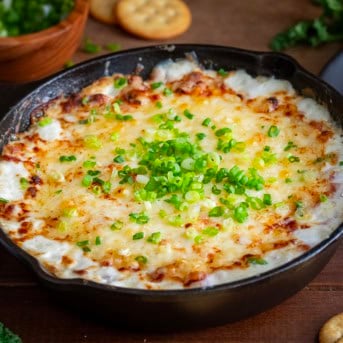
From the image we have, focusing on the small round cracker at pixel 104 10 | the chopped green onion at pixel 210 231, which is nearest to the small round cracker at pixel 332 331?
the chopped green onion at pixel 210 231

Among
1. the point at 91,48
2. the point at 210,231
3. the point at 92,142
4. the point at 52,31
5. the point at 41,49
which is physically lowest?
the point at 91,48

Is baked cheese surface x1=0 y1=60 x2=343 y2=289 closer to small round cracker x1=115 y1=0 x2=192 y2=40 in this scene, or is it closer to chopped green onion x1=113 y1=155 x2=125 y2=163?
chopped green onion x1=113 y1=155 x2=125 y2=163

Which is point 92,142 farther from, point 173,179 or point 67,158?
point 173,179

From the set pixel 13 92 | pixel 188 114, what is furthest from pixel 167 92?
pixel 13 92

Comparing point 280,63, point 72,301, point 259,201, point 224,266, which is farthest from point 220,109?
point 72,301

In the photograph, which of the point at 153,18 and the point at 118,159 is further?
the point at 153,18

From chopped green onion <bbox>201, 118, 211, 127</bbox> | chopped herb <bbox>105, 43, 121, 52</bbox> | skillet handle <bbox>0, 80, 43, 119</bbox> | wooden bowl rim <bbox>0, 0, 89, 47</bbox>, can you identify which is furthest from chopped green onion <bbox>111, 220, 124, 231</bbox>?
chopped herb <bbox>105, 43, 121, 52</bbox>

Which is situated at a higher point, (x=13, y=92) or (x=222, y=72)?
(x=222, y=72)
